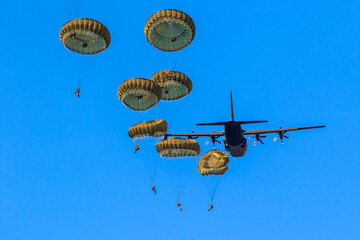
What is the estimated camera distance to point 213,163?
193 feet

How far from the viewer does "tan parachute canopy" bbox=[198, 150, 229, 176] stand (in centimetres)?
5841

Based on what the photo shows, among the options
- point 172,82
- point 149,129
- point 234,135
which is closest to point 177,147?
point 149,129

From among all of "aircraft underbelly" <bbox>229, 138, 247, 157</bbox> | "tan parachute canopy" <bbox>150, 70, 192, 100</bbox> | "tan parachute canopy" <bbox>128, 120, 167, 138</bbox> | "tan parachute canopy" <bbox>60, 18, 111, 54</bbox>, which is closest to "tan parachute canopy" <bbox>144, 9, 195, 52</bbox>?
"tan parachute canopy" <bbox>150, 70, 192, 100</bbox>

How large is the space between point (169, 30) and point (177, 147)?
14.0 metres

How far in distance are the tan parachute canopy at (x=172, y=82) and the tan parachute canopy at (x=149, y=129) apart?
4.94 metres

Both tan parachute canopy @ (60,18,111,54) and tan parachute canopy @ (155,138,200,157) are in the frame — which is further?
tan parachute canopy @ (155,138,200,157)

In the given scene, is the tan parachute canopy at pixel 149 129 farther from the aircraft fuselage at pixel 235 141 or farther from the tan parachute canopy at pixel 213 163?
the aircraft fuselage at pixel 235 141

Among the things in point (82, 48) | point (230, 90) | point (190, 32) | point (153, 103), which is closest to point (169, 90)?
point (153, 103)

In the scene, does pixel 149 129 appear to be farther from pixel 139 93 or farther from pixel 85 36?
pixel 85 36

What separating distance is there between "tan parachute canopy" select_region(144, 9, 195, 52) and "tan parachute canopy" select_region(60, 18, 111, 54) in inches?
209

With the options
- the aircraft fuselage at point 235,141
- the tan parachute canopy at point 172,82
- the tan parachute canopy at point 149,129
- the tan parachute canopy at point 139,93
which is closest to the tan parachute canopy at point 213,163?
the aircraft fuselage at point 235,141

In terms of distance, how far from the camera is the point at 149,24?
50.2 meters

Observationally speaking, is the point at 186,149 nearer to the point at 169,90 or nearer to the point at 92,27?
the point at 169,90

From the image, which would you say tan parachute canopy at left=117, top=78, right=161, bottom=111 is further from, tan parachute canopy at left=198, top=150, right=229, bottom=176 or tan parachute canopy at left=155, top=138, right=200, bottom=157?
tan parachute canopy at left=198, top=150, right=229, bottom=176
